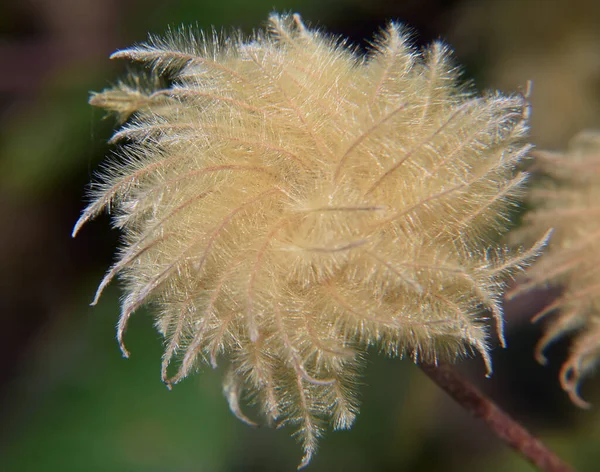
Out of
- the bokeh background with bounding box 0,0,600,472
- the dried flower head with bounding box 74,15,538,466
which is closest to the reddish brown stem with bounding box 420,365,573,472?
the dried flower head with bounding box 74,15,538,466

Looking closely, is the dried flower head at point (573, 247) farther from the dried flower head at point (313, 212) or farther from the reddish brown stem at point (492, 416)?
the dried flower head at point (313, 212)

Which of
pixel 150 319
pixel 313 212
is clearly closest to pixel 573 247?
pixel 313 212

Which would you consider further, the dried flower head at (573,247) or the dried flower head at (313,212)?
the dried flower head at (573,247)

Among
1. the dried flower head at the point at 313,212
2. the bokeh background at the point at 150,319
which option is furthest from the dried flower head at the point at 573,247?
the bokeh background at the point at 150,319

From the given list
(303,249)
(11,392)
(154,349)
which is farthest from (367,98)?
(11,392)

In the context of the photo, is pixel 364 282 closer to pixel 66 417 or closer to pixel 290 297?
pixel 290 297

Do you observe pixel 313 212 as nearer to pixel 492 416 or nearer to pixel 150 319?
pixel 492 416

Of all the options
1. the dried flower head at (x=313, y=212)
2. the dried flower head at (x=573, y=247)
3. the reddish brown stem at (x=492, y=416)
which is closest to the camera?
the dried flower head at (x=313, y=212)
